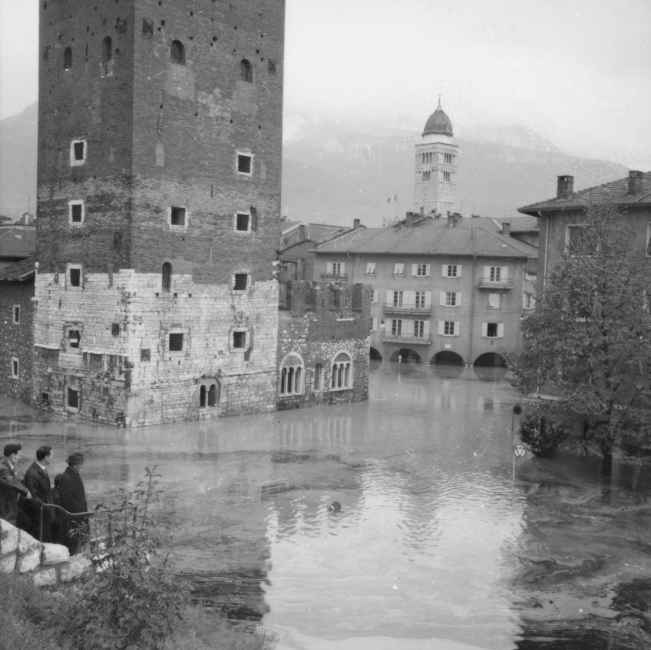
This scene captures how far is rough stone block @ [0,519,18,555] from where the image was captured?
12688 mm

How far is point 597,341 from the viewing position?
25062 millimetres

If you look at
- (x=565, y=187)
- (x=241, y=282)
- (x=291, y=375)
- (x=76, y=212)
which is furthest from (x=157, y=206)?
(x=565, y=187)

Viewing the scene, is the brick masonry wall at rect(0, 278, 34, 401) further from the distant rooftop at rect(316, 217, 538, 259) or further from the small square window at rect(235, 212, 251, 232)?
the distant rooftop at rect(316, 217, 538, 259)

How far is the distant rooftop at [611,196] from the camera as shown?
33.8m

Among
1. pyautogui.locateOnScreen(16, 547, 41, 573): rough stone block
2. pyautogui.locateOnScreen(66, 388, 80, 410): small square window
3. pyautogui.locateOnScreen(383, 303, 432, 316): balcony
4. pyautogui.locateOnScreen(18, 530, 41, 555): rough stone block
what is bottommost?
pyautogui.locateOnScreen(16, 547, 41, 573): rough stone block

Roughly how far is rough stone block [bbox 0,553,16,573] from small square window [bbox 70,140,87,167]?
23838 millimetres

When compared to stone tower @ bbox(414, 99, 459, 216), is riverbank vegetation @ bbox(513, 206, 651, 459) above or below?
below

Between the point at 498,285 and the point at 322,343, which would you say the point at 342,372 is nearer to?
the point at 322,343

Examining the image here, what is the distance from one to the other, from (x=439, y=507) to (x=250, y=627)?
9.56 m

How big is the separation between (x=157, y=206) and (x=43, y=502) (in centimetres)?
2023

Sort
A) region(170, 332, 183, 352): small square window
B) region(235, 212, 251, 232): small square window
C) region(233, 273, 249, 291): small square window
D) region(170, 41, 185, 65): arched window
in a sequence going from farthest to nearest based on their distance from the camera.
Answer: region(233, 273, 249, 291): small square window < region(235, 212, 251, 232): small square window < region(170, 332, 183, 352): small square window < region(170, 41, 185, 65): arched window

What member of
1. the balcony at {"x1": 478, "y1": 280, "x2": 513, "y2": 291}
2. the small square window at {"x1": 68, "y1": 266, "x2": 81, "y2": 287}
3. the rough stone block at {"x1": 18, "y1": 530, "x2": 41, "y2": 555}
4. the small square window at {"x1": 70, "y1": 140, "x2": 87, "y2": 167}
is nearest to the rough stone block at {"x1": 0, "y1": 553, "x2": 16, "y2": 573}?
the rough stone block at {"x1": 18, "y1": 530, "x2": 41, "y2": 555}

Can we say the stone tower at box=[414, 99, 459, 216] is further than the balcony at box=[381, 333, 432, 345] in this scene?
Yes

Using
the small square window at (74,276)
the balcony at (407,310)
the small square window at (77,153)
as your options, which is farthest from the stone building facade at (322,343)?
the balcony at (407,310)
